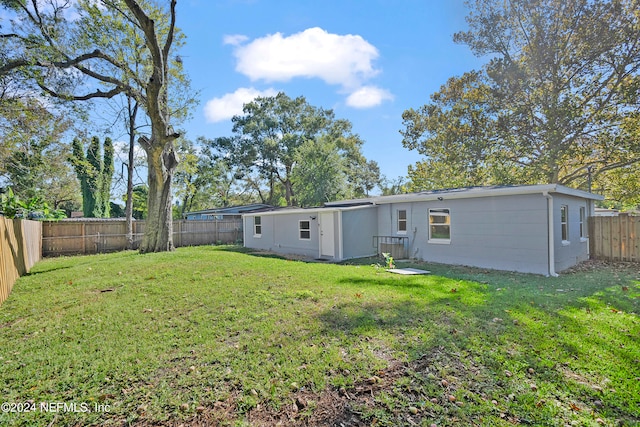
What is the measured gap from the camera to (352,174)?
1319 inches

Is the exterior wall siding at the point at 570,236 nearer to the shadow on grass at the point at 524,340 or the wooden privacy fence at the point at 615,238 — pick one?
the wooden privacy fence at the point at 615,238

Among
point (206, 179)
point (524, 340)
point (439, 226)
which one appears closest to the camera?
point (524, 340)

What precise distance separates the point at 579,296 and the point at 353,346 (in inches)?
200

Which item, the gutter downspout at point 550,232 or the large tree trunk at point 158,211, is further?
the large tree trunk at point 158,211

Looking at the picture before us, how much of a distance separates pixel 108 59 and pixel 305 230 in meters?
10.3

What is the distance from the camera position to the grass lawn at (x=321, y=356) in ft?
8.96

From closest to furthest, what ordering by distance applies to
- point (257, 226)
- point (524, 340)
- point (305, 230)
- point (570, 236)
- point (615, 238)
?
point (524, 340) → point (570, 236) → point (615, 238) → point (305, 230) → point (257, 226)

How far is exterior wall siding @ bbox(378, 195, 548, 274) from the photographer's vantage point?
8.86 meters

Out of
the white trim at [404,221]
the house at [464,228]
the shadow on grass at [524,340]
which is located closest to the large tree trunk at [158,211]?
the house at [464,228]

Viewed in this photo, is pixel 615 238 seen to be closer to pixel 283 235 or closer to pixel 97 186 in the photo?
pixel 283 235

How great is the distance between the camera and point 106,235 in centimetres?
1639

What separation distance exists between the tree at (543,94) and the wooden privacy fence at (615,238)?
→ 240 inches

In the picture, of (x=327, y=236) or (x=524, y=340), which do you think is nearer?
(x=524, y=340)

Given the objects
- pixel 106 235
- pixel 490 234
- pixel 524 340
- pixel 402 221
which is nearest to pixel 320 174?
pixel 402 221
